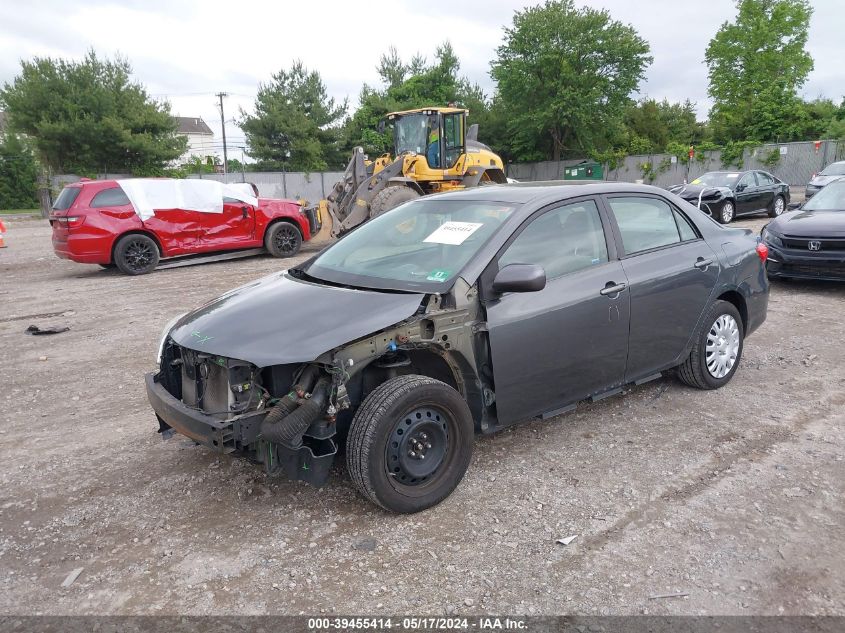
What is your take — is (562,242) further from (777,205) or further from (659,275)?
(777,205)

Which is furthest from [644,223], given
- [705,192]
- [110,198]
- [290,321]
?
[705,192]

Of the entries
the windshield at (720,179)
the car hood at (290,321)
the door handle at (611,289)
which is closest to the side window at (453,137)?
the windshield at (720,179)

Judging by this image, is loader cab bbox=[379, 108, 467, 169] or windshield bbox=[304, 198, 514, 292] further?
loader cab bbox=[379, 108, 467, 169]

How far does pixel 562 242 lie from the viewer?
3859 mm

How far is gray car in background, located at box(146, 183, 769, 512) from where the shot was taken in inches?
118

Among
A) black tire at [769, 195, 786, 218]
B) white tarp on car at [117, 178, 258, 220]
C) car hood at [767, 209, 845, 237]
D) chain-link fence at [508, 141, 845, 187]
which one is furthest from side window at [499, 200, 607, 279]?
chain-link fence at [508, 141, 845, 187]

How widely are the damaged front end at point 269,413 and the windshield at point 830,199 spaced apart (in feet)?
28.4

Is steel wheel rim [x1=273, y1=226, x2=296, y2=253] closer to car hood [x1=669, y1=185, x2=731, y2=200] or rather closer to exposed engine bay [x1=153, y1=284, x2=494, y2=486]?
exposed engine bay [x1=153, y1=284, x2=494, y2=486]

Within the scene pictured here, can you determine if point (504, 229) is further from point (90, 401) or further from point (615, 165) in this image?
point (615, 165)

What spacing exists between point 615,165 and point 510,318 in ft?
127

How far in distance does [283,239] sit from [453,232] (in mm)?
9668

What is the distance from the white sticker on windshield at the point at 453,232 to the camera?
3738 millimetres

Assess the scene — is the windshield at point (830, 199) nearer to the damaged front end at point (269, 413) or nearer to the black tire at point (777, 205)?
the damaged front end at point (269, 413)

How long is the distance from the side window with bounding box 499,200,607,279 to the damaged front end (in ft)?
4.23
